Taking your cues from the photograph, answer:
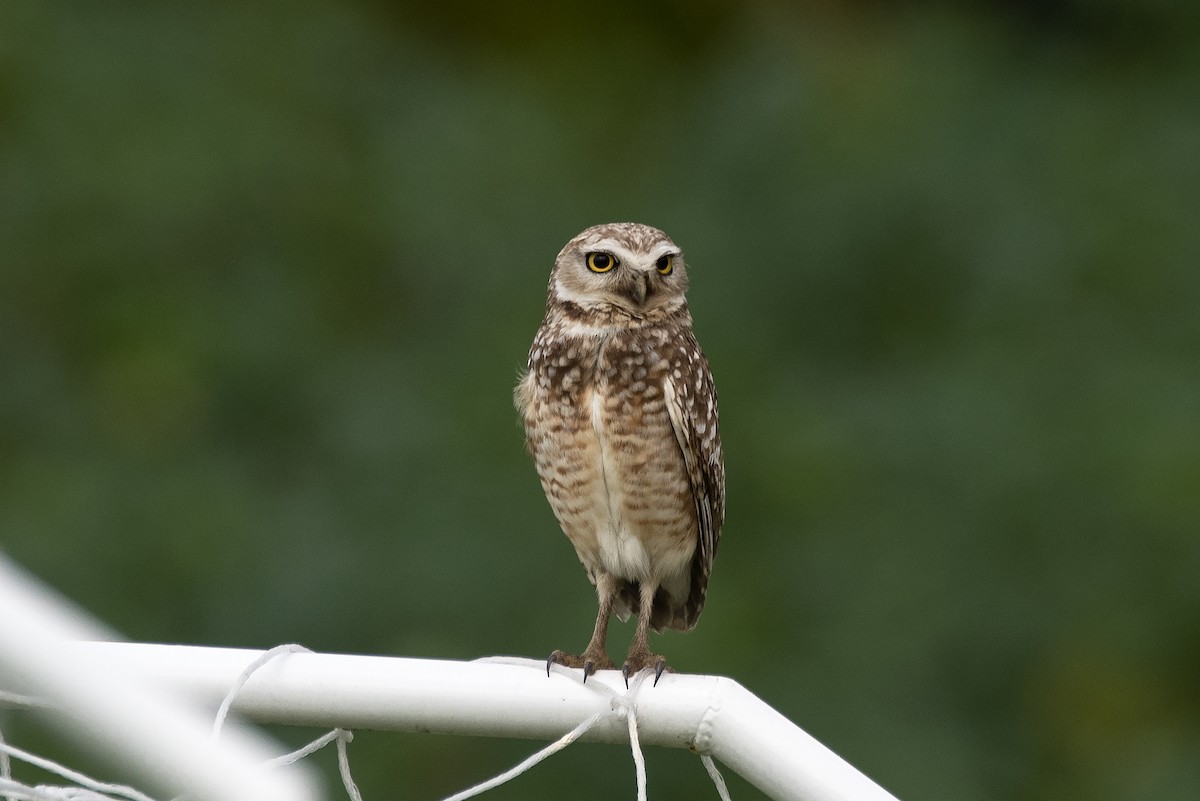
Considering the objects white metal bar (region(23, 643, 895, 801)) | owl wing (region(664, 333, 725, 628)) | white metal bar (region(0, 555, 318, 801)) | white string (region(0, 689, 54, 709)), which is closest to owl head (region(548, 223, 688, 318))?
owl wing (region(664, 333, 725, 628))

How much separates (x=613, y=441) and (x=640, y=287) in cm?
27

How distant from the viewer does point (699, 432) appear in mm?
3045

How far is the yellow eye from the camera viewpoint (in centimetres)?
295

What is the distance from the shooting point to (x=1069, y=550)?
6.04 m

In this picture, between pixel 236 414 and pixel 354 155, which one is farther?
pixel 354 155

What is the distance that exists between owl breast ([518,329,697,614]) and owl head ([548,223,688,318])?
0.21 ft

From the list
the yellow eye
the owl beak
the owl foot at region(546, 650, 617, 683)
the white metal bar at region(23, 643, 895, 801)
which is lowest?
the white metal bar at region(23, 643, 895, 801)

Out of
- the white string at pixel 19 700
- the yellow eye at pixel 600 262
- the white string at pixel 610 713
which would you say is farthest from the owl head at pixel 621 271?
the white string at pixel 19 700

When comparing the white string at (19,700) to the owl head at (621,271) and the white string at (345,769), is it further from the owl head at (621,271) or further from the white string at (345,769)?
the owl head at (621,271)

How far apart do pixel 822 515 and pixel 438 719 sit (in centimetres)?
402

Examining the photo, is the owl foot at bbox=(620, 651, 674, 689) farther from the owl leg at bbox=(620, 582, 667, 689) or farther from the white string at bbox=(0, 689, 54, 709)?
the white string at bbox=(0, 689, 54, 709)

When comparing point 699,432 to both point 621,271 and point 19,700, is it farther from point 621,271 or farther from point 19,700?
point 19,700

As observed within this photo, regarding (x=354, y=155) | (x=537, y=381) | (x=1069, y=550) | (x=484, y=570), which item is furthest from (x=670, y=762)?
(x=354, y=155)

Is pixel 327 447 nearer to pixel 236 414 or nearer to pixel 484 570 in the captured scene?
pixel 236 414
